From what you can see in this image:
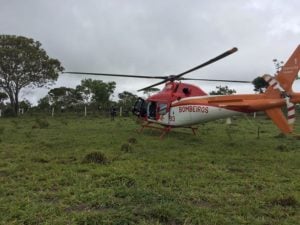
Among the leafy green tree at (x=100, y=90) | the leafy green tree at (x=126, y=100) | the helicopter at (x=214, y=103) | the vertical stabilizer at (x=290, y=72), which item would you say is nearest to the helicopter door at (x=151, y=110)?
the helicopter at (x=214, y=103)

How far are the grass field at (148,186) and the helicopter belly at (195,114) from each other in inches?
105

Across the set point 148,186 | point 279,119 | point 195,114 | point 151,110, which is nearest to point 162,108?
point 151,110

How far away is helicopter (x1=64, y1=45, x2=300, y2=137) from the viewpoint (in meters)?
12.4

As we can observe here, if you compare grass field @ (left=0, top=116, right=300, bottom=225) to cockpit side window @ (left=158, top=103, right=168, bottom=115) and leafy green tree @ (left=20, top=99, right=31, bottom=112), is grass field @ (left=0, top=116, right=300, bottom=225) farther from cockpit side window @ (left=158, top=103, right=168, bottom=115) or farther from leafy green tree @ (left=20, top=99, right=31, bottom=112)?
leafy green tree @ (left=20, top=99, right=31, bottom=112)

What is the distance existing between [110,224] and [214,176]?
3.68 meters

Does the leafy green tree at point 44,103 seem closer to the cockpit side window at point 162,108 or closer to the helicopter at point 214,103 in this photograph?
the helicopter at point 214,103

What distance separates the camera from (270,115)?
1307 cm

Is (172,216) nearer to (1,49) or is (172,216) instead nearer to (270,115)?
(270,115)

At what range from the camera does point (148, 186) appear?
6949mm

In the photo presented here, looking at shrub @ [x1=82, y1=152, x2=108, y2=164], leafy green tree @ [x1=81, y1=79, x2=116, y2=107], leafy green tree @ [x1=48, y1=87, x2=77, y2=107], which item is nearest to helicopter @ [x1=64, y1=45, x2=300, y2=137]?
shrub @ [x1=82, y1=152, x2=108, y2=164]

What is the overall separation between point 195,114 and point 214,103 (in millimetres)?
1095

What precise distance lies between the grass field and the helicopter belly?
2658mm

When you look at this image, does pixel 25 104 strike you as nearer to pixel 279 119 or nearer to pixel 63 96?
pixel 63 96

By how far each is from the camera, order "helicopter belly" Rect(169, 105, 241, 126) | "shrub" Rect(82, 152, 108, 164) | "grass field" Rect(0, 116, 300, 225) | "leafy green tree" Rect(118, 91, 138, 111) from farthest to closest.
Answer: "leafy green tree" Rect(118, 91, 138, 111) → "helicopter belly" Rect(169, 105, 241, 126) → "shrub" Rect(82, 152, 108, 164) → "grass field" Rect(0, 116, 300, 225)
